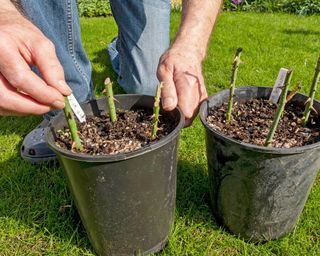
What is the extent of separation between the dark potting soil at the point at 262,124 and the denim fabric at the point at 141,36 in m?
1.11

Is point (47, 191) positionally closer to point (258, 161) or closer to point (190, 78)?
point (190, 78)

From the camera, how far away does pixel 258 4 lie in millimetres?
5645

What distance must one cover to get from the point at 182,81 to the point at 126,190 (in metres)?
0.51

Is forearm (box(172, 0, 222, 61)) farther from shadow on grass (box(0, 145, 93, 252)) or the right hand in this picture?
shadow on grass (box(0, 145, 93, 252))

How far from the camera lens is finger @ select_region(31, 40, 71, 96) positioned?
45.8 inches

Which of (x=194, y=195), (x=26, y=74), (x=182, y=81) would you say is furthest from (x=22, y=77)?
(x=194, y=195)

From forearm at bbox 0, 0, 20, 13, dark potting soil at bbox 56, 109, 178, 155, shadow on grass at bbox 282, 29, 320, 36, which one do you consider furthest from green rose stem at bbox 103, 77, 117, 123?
shadow on grass at bbox 282, 29, 320, 36

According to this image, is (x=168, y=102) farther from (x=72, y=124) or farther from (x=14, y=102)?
(x=14, y=102)

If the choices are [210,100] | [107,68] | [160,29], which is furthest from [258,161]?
[107,68]

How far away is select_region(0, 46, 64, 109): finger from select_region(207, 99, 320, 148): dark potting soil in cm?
70

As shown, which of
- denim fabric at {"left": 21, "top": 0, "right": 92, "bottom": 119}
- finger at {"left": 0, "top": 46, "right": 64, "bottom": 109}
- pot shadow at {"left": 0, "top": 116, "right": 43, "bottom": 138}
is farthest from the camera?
pot shadow at {"left": 0, "top": 116, "right": 43, "bottom": 138}

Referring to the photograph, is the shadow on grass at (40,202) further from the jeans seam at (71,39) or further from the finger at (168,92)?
the finger at (168,92)

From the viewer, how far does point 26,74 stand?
1.11 m

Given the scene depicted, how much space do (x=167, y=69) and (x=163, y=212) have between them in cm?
60
